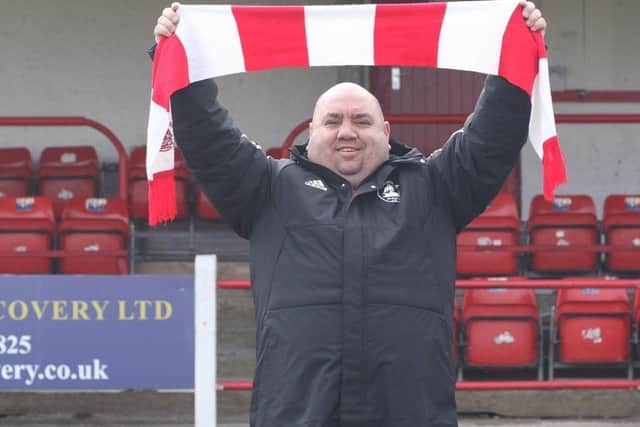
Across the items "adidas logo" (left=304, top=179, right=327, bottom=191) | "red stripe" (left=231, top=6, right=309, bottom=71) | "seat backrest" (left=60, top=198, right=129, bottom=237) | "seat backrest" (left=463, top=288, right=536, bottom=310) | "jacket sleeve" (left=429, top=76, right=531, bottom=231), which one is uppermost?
"red stripe" (left=231, top=6, right=309, bottom=71)

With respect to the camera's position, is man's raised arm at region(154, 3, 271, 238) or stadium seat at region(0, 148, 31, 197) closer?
man's raised arm at region(154, 3, 271, 238)

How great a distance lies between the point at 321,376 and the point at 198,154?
550 mm

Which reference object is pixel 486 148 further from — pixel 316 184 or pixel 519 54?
pixel 316 184

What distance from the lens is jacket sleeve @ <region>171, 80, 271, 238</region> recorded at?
2807 mm

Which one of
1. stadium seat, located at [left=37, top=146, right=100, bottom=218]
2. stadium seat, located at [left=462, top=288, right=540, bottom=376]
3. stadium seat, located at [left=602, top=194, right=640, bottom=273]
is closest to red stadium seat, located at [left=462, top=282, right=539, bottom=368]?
stadium seat, located at [left=462, top=288, right=540, bottom=376]

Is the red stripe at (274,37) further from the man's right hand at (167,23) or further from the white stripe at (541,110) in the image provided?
the white stripe at (541,110)

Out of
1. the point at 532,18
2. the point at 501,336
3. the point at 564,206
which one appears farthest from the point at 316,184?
the point at 564,206

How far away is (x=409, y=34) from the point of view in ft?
10.2

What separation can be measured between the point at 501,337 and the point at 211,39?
3802 mm

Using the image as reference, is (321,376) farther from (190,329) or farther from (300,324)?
(190,329)

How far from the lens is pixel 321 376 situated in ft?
8.86

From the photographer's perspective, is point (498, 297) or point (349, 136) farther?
point (498, 297)

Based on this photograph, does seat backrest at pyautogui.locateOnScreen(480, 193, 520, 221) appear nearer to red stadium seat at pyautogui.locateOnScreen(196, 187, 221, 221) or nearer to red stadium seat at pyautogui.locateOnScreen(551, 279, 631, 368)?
red stadium seat at pyautogui.locateOnScreen(551, 279, 631, 368)

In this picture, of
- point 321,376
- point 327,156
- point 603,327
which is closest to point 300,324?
point 321,376
